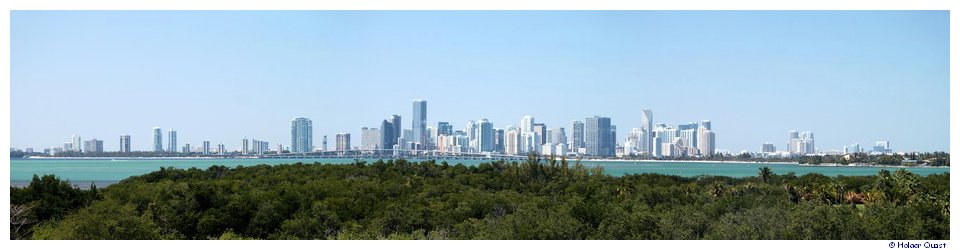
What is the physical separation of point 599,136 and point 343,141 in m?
14.8

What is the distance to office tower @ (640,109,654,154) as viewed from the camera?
44.7 meters

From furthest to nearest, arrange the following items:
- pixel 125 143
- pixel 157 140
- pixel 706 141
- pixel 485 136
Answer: pixel 706 141, pixel 485 136, pixel 157 140, pixel 125 143

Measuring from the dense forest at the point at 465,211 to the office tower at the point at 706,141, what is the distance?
24066 mm

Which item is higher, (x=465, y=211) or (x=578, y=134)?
(x=578, y=134)

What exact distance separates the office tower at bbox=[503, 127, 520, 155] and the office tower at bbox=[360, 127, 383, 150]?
21.2 feet

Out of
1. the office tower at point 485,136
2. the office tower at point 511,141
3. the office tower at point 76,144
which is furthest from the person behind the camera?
the office tower at point 485,136

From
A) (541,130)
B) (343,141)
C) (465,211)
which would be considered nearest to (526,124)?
(541,130)

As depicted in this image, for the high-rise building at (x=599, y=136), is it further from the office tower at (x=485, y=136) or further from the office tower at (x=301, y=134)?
the office tower at (x=301, y=134)

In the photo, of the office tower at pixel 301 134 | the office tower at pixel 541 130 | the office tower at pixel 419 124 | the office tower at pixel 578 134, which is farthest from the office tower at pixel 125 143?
the office tower at pixel 578 134

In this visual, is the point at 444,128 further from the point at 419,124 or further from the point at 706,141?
the point at 706,141

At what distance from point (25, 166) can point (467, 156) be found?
19917 millimetres

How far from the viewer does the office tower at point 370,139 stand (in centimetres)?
4292

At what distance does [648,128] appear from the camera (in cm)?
4866
